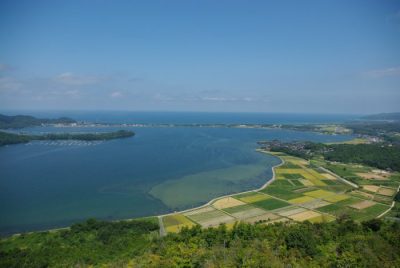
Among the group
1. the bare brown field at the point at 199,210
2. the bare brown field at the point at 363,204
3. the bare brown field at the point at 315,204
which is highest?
the bare brown field at the point at 199,210

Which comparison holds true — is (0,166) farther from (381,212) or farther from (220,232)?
(381,212)

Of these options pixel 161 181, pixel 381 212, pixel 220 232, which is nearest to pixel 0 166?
pixel 161 181

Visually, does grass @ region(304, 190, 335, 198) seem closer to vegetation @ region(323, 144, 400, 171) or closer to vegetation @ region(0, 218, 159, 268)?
vegetation @ region(0, 218, 159, 268)

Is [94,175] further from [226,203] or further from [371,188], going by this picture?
[371,188]

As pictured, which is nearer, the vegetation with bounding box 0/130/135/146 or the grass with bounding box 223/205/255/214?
the grass with bounding box 223/205/255/214

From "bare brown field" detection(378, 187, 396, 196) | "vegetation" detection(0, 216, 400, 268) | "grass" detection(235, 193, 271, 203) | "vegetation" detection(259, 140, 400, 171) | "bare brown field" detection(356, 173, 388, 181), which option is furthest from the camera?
"vegetation" detection(259, 140, 400, 171)

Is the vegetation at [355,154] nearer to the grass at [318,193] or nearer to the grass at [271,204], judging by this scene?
the grass at [318,193]

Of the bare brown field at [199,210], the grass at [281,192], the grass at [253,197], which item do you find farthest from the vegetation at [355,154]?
the bare brown field at [199,210]

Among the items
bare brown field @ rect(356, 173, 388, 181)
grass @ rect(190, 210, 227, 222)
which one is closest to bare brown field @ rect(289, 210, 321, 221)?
grass @ rect(190, 210, 227, 222)
